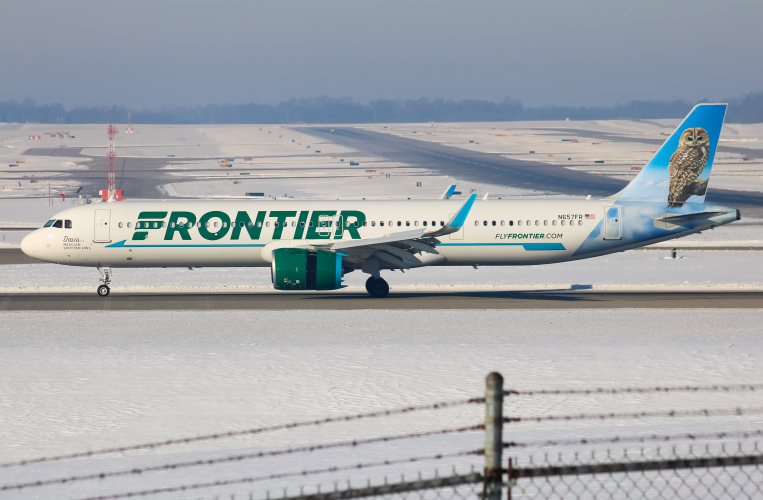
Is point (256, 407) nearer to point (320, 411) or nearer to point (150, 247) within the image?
point (320, 411)

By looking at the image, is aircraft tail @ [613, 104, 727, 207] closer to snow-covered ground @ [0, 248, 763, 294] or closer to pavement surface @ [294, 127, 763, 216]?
snow-covered ground @ [0, 248, 763, 294]

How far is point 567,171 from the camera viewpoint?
117 m

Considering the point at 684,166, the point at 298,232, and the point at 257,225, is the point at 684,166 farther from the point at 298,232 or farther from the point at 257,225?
the point at 257,225

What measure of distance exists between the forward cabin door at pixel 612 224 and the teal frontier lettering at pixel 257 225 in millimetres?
9681

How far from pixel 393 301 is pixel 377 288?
134 centimetres

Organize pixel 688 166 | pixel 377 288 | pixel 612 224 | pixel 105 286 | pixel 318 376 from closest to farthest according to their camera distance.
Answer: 1. pixel 318 376
2. pixel 612 224
3. pixel 377 288
4. pixel 105 286
5. pixel 688 166

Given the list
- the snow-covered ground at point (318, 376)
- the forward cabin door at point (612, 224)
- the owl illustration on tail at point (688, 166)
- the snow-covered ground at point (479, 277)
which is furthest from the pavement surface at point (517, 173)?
the snow-covered ground at point (318, 376)

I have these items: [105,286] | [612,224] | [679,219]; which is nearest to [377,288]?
[612,224]

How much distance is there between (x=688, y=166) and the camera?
123 feet

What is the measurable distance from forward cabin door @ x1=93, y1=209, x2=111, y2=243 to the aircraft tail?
20774 millimetres

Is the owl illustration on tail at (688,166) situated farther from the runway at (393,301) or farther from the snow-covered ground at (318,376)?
the snow-covered ground at (318,376)

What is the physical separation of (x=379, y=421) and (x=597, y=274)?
2651 centimetres

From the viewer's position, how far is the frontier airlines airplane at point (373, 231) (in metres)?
36.2

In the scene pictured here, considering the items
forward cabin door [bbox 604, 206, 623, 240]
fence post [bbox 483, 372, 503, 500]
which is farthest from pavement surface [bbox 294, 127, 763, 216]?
fence post [bbox 483, 372, 503, 500]
